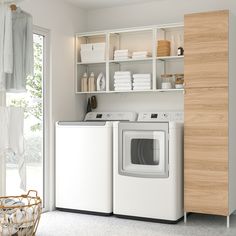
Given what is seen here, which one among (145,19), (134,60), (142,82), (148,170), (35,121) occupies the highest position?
(145,19)

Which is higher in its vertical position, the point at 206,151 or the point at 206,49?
the point at 206,49

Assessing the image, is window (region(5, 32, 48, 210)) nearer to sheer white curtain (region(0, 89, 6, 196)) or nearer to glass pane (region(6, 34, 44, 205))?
glass pane (region(6, 34, 44, 205))

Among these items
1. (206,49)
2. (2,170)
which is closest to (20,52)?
(2,170)

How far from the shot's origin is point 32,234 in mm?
4035

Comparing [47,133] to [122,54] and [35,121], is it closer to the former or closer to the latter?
[35,121]

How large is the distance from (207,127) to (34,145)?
2.02m

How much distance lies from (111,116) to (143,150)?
1.00 meters

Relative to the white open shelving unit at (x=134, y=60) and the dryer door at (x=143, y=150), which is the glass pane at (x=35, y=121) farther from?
the dryer door at (x=143, y=150)

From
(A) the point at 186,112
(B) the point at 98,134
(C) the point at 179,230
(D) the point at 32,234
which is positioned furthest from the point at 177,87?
(D) the point at 32,234

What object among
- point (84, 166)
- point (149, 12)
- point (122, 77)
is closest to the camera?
point (84, 166)

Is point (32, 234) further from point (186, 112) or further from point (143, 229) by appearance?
point (186, 112)

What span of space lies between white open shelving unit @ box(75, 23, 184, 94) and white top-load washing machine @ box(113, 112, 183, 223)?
0.70m

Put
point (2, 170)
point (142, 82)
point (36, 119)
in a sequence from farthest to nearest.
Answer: point (142, 82), point (36, 119), point (2, 170)

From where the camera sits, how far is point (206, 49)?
483cm
